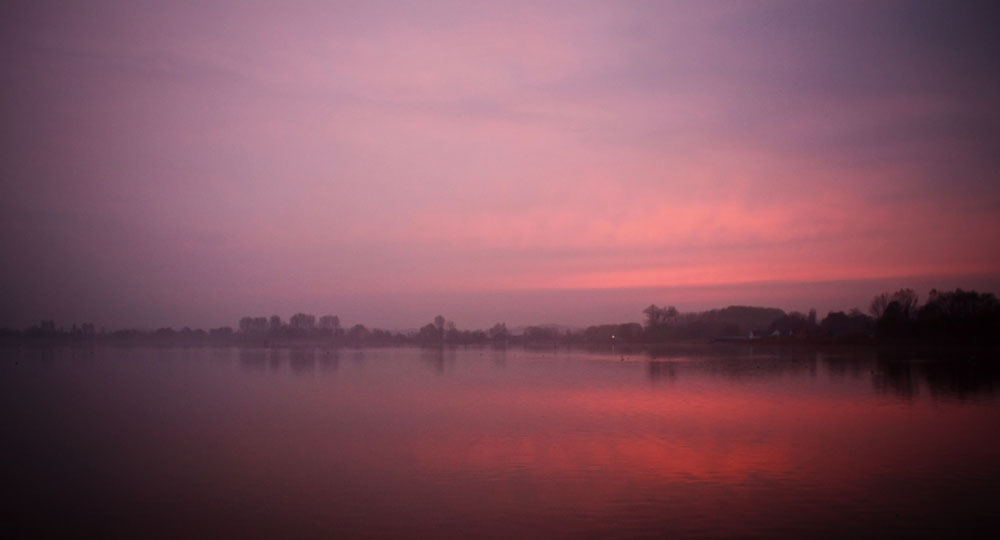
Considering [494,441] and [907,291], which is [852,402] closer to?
[494,441]

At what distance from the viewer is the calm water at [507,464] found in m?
11.0

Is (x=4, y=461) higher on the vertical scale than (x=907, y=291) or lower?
lower

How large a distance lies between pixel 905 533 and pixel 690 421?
10958mm

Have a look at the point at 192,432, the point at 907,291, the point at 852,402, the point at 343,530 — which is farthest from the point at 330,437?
the point at 907,291

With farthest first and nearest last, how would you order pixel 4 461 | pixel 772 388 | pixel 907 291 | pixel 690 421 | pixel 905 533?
pixel 907 291 → pixel 772 388 → pixel 690 421 → pixel 4 461 → pixel 905 533

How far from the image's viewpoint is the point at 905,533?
33.8 ft

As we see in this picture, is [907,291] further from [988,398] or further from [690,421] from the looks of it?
[690,421]

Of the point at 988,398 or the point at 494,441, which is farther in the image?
the point at 988,398

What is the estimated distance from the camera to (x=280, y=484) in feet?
44.5

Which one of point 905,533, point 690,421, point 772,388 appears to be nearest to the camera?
point 905,533

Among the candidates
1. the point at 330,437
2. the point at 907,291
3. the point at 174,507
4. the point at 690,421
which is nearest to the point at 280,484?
the point at 174,507

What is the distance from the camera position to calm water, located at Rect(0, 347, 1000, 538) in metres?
11.0

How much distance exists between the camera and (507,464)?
49.8ft

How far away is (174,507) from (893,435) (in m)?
17.9
